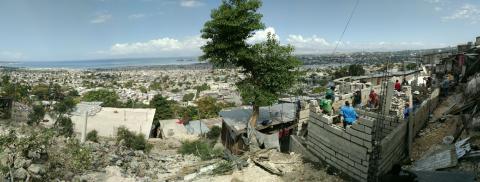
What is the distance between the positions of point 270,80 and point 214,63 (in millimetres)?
2571

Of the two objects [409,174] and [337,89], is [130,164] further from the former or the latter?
[409,174]

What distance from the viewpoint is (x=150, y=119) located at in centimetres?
2633

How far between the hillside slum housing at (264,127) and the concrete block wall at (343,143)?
8.75 feet

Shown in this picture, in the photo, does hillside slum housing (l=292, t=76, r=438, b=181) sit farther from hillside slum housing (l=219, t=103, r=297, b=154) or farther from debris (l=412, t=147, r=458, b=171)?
hillside slum housing (l=219, t=103, r=297, b=154)

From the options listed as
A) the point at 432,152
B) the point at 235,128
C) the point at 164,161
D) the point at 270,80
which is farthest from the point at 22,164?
the point at 432,152

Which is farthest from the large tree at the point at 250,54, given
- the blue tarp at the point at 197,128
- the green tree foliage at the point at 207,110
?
the green tree foliage at the point at 207,110

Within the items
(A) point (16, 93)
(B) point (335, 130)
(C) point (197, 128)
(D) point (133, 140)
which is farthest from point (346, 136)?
(A) point (16, 93)

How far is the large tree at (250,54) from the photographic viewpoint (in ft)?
53.4

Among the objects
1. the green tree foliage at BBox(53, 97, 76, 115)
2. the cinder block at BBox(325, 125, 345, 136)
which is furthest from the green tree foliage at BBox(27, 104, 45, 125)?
the cinder block at BBox(325, 125, 345, 136)

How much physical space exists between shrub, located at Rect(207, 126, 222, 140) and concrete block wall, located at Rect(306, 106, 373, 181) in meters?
14.2

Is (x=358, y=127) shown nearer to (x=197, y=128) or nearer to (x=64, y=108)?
(x=197, y=128)

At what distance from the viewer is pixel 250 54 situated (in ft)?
53.8

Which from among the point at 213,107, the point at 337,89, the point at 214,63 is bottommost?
the point at 213,107

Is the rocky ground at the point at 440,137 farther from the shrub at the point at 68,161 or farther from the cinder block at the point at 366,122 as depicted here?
the shrub at the point at 68,161
